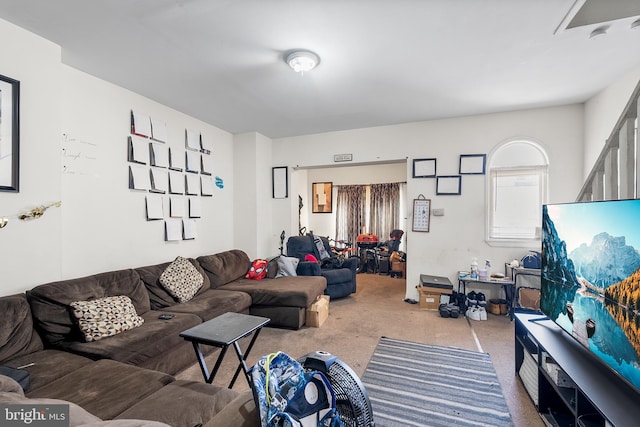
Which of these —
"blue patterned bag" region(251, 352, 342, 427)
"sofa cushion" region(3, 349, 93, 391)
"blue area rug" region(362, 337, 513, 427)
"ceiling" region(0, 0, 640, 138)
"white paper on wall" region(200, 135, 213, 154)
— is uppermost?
"ceiling" region(0, 0, 640, 138)

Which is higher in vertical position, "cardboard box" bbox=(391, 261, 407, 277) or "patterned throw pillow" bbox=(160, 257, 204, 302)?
"patterned throw pillow" bbox=(160, 257, 204, 302)

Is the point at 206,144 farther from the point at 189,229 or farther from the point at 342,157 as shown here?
the point at 342,157

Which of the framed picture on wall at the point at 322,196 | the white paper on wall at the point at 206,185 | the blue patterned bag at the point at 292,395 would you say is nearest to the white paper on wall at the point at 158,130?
the white paper on wall at the point at 206,185

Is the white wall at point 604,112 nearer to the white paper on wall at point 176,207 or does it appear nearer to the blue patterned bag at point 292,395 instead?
the blue patterned bag at point 292,395

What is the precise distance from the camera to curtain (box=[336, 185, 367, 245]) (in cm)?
703

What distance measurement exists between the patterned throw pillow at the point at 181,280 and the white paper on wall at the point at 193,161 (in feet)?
4.12

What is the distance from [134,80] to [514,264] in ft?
15.7

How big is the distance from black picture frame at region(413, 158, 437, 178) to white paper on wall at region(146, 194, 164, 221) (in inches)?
134

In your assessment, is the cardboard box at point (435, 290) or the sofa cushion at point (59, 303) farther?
the cardboard box at point (435, 290)

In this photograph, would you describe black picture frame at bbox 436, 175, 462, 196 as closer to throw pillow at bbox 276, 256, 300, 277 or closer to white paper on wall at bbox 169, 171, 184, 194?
throw pillow at bbox 276, 256, 300, 277

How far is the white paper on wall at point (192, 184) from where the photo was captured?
367 cm

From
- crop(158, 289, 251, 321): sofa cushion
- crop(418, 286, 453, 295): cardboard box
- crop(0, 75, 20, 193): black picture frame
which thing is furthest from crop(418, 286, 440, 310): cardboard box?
crop(0, 75, 20, 193): black picture frame

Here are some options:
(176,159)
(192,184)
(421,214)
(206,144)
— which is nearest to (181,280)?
(192,184)

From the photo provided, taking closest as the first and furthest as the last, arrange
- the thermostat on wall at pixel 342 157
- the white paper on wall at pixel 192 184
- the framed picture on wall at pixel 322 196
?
the white paper on wall at pixel 192 184, the thermostat on wall at pixel 342 157, the framed picture on wall at pixel 322 196
